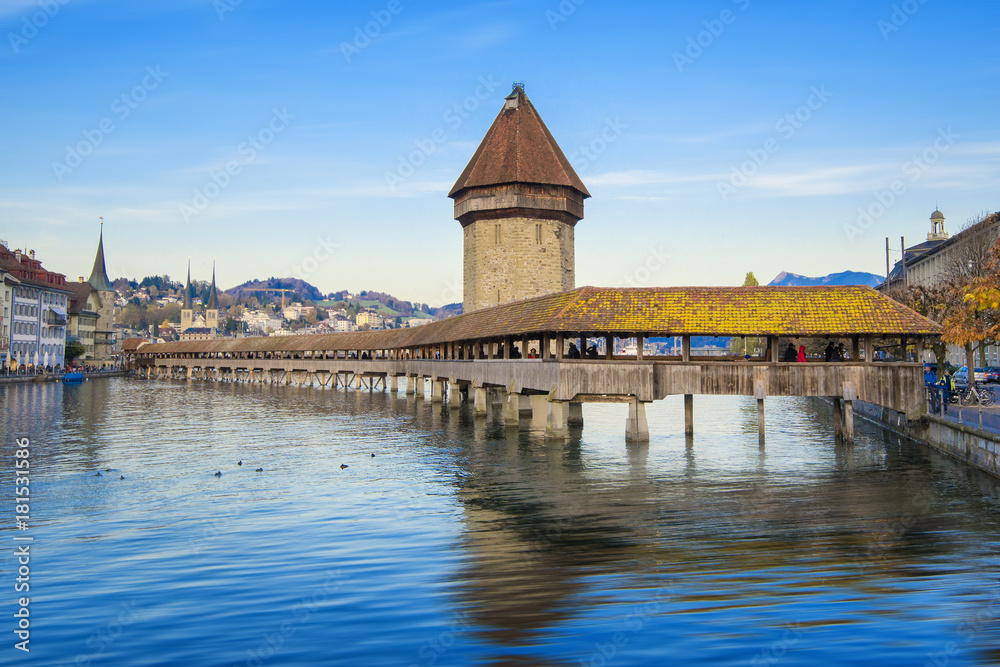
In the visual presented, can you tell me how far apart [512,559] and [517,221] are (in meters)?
35.5

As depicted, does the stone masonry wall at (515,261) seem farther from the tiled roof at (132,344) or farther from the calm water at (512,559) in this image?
the tiled roof at (132,344)

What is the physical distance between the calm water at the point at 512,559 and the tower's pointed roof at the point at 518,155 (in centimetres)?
2639

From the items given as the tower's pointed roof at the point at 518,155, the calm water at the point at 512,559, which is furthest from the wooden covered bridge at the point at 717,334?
the tower's pointed roof at the point at 518,155

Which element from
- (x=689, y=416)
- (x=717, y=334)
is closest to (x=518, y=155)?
(x=689, y=416)

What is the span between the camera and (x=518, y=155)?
1786 inches

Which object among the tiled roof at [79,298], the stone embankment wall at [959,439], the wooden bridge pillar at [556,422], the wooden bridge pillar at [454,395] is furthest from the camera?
the tiled roof at [79,298]

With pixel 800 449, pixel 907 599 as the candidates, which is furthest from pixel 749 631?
pixel 800 449

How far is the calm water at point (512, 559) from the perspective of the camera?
24.6 feet

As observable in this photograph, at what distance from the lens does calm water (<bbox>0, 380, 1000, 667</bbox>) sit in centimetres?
749

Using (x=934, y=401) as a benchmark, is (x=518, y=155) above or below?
above

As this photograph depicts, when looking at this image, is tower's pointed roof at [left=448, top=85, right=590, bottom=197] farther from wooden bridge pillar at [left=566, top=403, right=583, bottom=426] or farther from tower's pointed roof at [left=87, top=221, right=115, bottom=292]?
tower's pointed roof at [left=87, top=221, right=115, bottom=292]

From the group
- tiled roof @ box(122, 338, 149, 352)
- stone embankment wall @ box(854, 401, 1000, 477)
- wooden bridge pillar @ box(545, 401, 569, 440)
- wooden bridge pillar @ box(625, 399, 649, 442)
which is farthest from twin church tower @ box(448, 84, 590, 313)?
tiled roof @ box(122, 338, 149, 352)

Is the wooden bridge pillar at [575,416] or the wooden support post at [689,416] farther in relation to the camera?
the wooden bridge pillar at [575,416]

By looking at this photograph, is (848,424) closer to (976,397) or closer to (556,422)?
(976,397)
